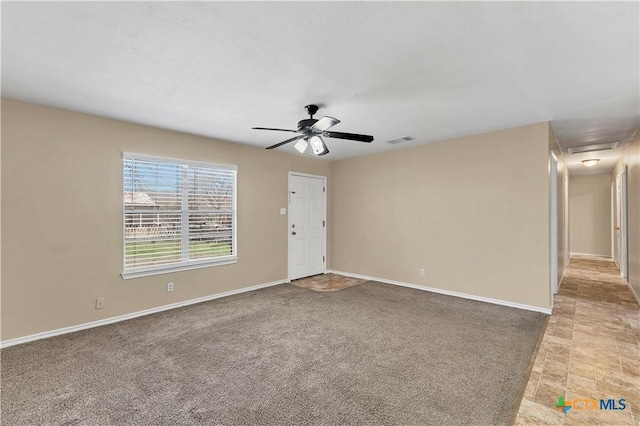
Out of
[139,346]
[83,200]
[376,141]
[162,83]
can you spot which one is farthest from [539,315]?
[83,200]

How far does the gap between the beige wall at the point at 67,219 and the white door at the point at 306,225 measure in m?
1.99

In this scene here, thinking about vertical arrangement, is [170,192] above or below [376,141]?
below

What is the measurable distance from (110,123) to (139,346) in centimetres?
268

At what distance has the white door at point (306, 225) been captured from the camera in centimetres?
598

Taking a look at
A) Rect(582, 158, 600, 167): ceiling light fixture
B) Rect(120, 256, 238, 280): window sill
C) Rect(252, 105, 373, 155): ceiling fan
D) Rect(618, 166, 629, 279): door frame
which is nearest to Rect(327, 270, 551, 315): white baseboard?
Rect(120, 256, 238, 280): window sill

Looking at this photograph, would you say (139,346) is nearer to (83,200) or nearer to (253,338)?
(253,338)

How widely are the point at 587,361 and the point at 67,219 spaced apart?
5.47 m

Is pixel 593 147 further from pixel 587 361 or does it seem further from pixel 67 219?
pixel 67 219

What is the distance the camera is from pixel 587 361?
267 centimetres

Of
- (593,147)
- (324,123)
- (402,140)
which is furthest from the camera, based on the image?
(593,147)

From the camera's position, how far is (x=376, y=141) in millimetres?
4969

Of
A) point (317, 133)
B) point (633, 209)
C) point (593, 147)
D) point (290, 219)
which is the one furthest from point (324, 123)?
point (593, 147)

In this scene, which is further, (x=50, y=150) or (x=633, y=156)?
(x=633, y=156)

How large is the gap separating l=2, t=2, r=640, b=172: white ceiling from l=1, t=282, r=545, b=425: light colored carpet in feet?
8.28
